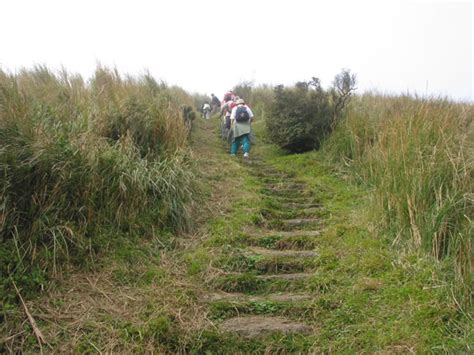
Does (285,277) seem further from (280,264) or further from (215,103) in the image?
(215,103)

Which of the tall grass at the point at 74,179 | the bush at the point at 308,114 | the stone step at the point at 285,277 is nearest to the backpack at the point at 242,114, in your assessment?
the bush at the point at 308,114

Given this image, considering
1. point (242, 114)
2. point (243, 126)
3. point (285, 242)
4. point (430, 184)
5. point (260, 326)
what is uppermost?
point (242, 114)

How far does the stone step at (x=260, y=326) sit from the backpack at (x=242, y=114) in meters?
6.82

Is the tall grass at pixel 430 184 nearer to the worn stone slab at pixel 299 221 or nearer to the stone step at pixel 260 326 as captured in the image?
the worn stone slab at pixel 299 221

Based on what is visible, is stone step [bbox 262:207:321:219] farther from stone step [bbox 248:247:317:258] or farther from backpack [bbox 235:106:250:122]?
backpack [bbox 235:106:250:122]

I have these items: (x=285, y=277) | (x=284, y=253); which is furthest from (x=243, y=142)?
(x=285, y=277)

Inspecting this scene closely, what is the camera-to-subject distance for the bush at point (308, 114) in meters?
9.95

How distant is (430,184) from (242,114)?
Answer: 605 cm

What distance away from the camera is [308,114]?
33.1ft

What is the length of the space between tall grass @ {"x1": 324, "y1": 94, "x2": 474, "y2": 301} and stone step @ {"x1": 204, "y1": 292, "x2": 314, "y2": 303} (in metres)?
1.38

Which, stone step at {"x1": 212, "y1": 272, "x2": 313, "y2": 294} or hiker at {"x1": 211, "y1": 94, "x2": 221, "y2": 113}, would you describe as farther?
hiker at {"x1": 211, "y1": 94, "x2": 221, "y2": 113}

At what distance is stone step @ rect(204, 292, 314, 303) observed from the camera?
402cm

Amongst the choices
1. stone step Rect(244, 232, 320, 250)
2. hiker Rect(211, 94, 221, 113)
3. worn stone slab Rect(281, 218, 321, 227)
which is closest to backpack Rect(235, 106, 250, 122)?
worn stone slab Rect(281, 218, 321, 227)

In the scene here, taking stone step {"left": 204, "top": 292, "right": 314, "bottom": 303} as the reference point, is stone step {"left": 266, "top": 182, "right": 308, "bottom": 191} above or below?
above
